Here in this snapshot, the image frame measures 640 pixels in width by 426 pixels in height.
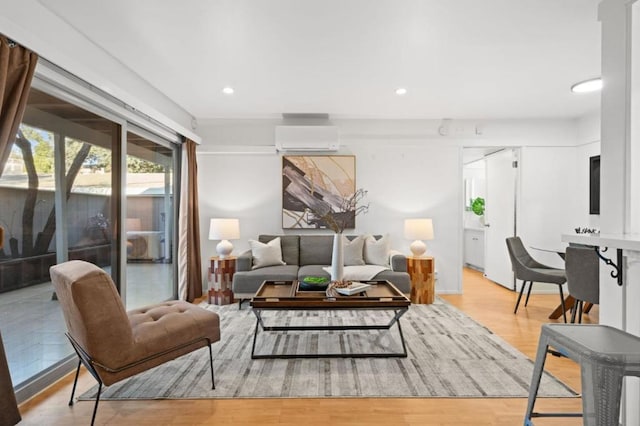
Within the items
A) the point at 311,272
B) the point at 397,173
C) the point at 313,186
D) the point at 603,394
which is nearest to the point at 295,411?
the point at 603,394

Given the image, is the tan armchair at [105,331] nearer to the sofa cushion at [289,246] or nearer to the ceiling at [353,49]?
the ceiling at [353,49]

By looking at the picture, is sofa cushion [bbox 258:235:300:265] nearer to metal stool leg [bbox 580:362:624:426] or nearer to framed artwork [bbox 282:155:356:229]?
framed artwork [bbox 282:155:356:229]

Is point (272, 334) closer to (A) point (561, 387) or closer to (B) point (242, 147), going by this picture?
(A) point (561, 387)

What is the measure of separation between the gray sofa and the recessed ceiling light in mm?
2587

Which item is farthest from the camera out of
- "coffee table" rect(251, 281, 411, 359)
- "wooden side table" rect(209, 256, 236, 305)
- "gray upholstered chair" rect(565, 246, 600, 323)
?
"wooden side table" rect(209, 256, 236, 305)

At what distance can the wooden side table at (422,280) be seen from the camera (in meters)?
4.32

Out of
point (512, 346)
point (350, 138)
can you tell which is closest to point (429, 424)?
point (512, 346)

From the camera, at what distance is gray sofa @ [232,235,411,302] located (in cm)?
401

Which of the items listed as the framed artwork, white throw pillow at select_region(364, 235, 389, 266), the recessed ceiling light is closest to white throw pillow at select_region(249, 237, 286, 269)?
the framed artwork

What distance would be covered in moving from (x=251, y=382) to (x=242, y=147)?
339cm

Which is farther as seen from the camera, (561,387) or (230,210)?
(230,210)

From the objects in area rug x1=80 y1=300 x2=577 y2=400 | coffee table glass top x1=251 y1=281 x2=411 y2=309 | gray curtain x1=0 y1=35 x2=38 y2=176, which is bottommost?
area rug x1=80 y1=300 x2=577 y2=400

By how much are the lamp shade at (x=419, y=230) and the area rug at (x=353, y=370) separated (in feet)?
4.31

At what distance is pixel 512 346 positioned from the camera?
9.70 feet
